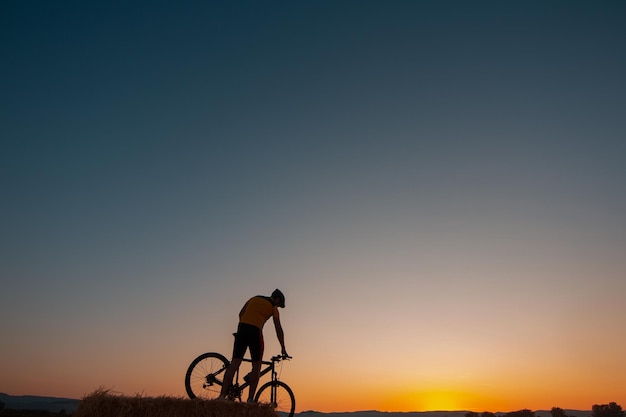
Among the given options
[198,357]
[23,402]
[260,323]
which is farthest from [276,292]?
[23,402]

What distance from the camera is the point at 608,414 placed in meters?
36.4

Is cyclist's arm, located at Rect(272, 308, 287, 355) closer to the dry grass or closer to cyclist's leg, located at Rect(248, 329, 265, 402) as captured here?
cyclist's leg, located at Rect(248, 329, 265, 402)

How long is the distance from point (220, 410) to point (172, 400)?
0.95 metres

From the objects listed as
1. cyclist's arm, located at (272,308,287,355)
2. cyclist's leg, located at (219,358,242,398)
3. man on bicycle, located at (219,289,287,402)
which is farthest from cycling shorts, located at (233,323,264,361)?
cyclist's arm, located at (272,308,287,355)

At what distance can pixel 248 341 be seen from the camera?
1042 cm

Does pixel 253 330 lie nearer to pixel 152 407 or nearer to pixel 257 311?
pixel 257 311

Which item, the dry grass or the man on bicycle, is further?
the man on bicycle

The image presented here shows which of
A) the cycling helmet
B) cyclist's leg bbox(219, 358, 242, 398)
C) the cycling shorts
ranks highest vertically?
the cycling helmet

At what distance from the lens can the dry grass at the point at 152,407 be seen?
7.10 m

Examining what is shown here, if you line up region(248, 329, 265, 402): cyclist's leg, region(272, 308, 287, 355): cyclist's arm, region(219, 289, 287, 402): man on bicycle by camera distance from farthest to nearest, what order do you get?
1. region(272, 308, 287, 355): cyclist's arm
2. region(248, 329, 265, 402): cyclist's leg
3. region(219, 289, 287, 402): man on bicycle

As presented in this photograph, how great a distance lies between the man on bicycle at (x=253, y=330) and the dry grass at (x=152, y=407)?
5.43 feet

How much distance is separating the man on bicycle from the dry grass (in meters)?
1.65

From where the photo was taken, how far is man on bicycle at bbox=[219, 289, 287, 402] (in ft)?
33.9

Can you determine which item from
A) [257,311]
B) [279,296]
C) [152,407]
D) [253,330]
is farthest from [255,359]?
[152,407]
